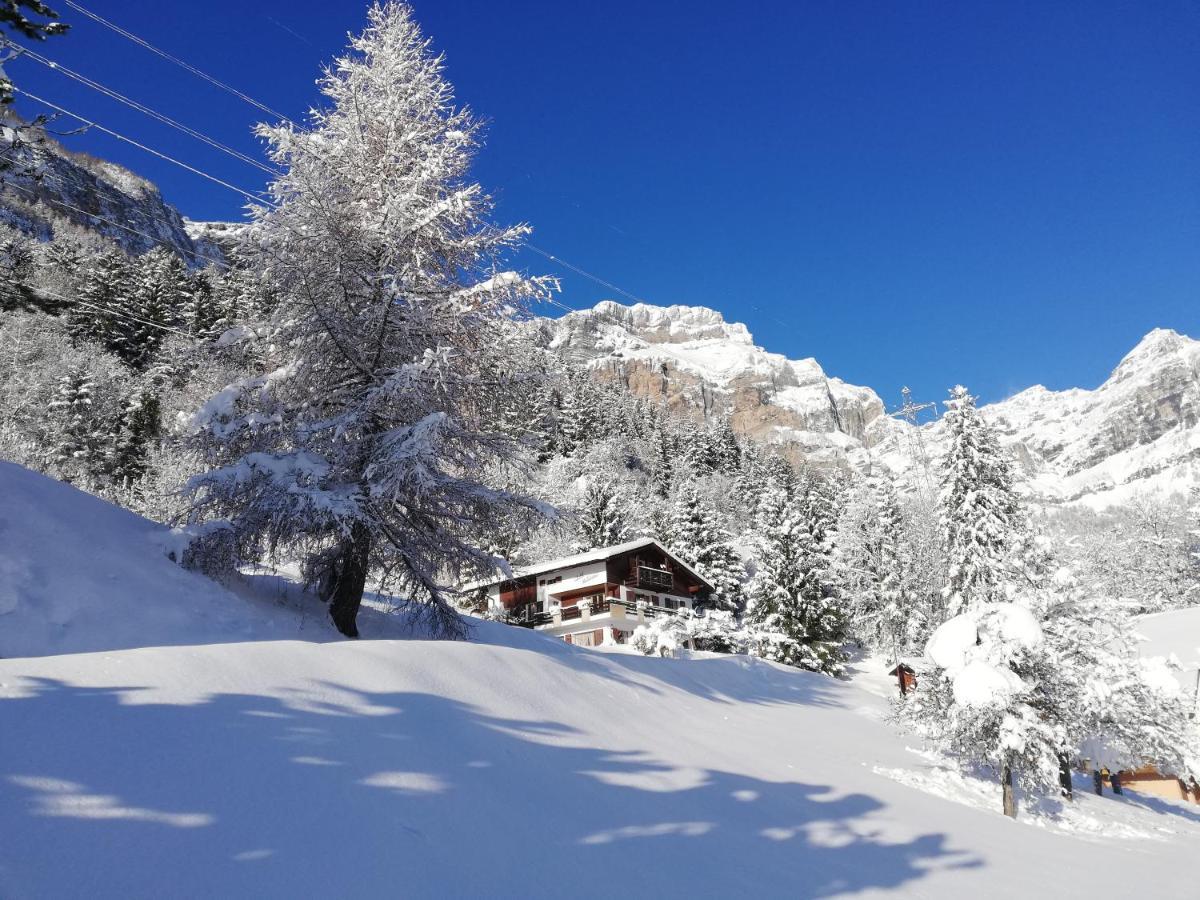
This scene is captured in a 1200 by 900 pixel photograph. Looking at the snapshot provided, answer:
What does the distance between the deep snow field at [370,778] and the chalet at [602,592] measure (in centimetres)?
3029

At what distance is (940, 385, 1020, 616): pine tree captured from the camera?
33.0 metres

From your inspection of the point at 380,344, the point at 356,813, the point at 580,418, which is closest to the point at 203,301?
the point at 580,418

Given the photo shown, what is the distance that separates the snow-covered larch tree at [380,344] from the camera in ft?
38.5

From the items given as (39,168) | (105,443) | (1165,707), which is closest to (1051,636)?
(1165,707)

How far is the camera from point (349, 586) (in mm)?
12141

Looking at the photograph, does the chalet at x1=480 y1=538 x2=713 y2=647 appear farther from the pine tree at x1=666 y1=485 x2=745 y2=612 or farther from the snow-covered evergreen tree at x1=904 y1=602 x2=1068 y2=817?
the snow-covered evergreen tree at x1=904 y1=602 x2=1068 y2=817

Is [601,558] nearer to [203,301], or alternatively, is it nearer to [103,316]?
[203,301]

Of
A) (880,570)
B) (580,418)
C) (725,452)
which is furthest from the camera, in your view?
(725,452)

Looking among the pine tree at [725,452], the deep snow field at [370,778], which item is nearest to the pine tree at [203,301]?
the deep snow field at [370,778]

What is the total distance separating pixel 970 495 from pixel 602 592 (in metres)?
21.9

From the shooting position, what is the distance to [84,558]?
30.1 feet

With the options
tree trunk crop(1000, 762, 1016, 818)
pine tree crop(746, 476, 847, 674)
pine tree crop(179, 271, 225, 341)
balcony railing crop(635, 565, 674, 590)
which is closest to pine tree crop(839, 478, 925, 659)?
pine tree crop(746, 476, 847, 674)

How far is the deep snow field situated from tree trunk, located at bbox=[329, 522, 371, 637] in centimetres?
48

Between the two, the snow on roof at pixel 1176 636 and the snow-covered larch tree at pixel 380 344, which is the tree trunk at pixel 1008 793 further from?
the snow on roof at pixel 1176 636
